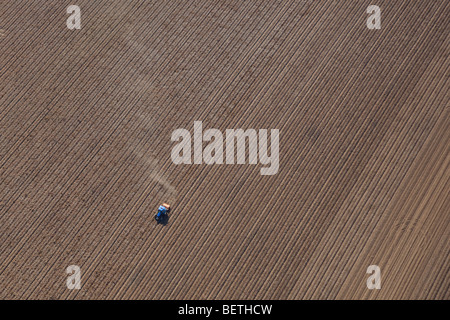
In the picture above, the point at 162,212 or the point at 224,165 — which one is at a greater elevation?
the point at 224,165

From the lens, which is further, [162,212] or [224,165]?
[224,165]

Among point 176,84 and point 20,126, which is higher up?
point 176,84

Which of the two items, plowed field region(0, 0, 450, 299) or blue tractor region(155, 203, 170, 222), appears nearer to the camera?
plowed field region(0, 0, 450, 299)

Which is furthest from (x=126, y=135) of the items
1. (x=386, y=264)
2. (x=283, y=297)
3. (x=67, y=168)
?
(x=386, y=264)

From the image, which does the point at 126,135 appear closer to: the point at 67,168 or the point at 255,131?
the point at 67,168

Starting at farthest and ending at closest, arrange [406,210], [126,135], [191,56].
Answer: [191,56], [126,135], [406,210]

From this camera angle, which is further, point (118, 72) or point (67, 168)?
point (118, 72)

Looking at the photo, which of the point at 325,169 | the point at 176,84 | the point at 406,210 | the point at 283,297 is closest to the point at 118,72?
the point at 176,84
